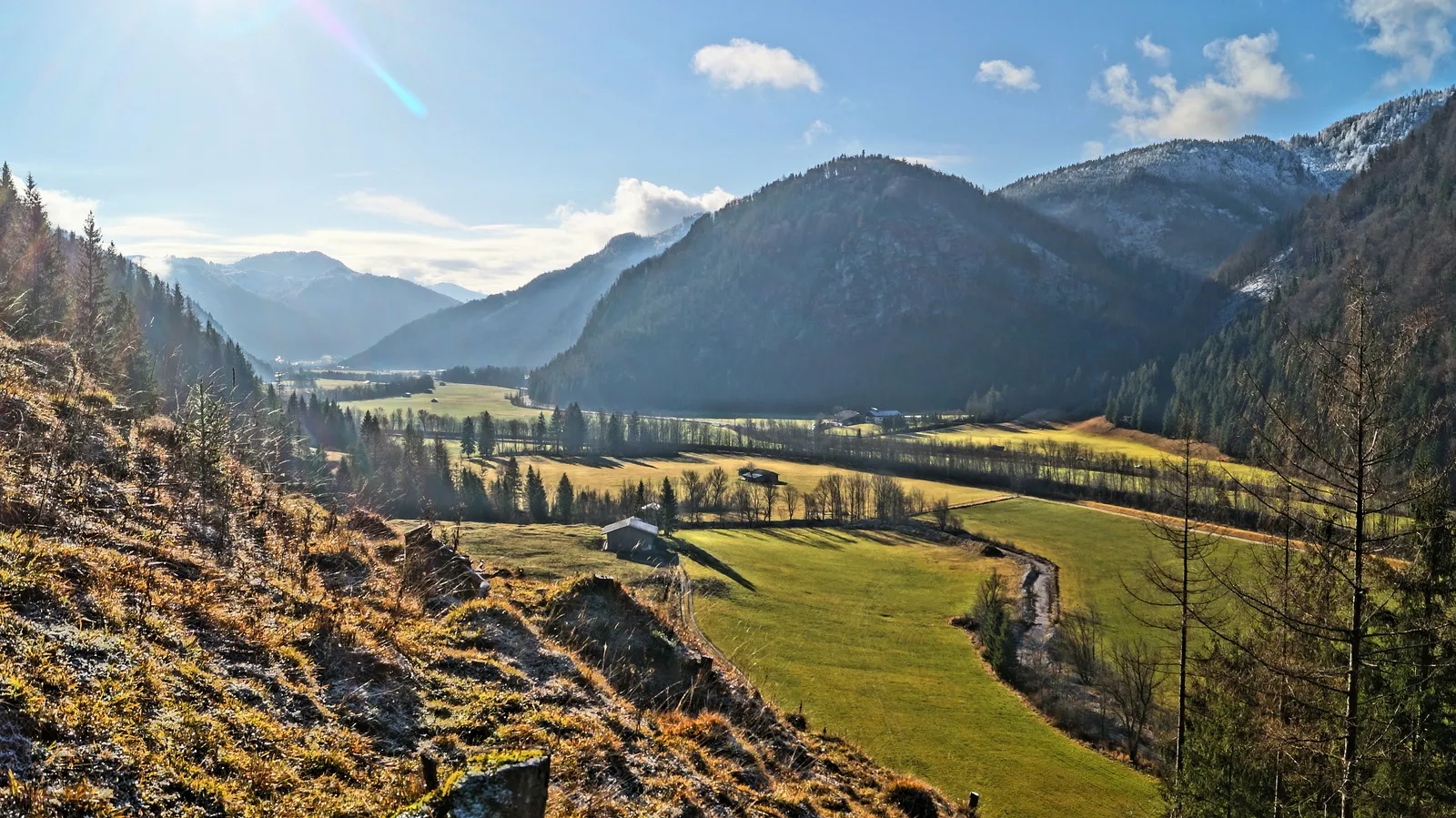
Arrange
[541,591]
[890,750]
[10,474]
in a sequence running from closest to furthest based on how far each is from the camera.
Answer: [10,474] < [541,591] < [890,750]

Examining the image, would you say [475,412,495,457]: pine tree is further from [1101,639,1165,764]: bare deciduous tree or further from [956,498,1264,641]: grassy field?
[1101,639,1165,764]: bare deciduous tree

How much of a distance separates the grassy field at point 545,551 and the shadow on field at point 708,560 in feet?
34.2

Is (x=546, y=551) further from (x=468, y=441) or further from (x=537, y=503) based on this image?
(x=468, y=441)

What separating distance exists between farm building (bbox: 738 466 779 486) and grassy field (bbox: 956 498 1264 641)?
39.3m

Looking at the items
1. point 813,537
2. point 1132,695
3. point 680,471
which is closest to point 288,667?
point 1132,695

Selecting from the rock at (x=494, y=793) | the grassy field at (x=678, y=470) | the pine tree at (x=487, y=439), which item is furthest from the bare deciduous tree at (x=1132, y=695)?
the pine tree at (x=487, y=439)

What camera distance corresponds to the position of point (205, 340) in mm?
135375

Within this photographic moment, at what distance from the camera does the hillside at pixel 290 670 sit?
768cm

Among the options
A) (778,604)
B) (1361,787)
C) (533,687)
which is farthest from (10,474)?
(778,604)

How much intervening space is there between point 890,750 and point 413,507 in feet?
329

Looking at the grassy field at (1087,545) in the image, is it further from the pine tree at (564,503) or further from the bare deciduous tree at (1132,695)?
the pine tree at (564,503)

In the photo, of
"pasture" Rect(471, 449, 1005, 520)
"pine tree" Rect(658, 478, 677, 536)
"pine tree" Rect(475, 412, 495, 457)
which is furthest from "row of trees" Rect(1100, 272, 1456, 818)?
"pine tree" Rect(475, 412, 495, 457)

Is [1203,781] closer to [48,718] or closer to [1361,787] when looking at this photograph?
[1361,787]

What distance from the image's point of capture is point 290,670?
11055 millimetres
